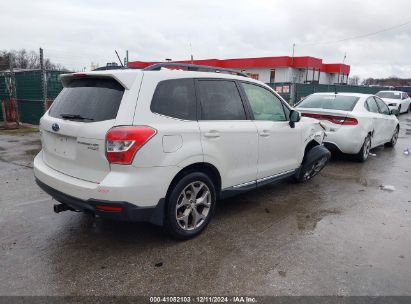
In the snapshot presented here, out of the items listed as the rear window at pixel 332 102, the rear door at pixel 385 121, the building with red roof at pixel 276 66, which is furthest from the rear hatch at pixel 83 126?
the building with red roof at pixel 276 66

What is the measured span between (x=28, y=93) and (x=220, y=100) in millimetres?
10998

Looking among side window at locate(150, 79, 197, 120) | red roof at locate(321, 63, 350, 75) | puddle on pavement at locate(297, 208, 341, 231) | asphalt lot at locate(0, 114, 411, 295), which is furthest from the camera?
red roof at locate(321, 63, 350, 75)

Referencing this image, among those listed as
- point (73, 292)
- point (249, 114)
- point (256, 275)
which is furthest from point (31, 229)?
point (249, 114)

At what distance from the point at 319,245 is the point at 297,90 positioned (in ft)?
46.5

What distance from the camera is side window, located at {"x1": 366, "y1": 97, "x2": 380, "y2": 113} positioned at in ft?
25.8

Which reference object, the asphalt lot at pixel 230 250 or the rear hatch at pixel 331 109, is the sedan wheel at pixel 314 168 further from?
the rear hatch at pixel 331 109

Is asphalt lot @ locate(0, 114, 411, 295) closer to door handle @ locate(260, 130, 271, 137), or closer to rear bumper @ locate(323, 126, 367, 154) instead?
door handle @ locate(260, 130, 271, 137)

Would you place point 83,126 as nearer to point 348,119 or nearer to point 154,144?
point 154,144

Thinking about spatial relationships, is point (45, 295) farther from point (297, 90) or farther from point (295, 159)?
point (297, 90)

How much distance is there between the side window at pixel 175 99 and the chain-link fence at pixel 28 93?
9517mm

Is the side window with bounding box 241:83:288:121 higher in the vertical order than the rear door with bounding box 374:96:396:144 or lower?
higher

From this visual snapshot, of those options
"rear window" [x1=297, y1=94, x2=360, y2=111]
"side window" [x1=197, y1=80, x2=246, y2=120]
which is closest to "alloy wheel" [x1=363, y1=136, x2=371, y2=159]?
"rear window" [x1=297, y1=94, x2=360, y2=111]

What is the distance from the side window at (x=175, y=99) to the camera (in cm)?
332

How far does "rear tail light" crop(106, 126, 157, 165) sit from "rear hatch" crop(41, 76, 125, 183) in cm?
7
